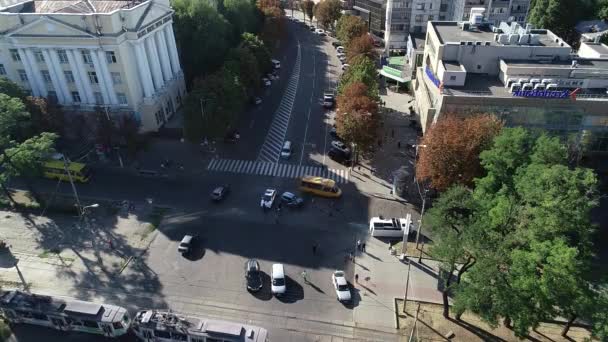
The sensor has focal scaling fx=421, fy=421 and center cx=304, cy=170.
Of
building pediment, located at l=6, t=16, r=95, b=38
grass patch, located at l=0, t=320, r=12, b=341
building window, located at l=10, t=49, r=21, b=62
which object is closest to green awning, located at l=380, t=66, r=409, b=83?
building pediment, located at l=6, t=16, r=95, b=38

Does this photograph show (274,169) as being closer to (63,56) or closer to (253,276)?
(253,276)

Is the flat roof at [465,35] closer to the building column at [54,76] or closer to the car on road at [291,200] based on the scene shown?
the car on road at [291,200]

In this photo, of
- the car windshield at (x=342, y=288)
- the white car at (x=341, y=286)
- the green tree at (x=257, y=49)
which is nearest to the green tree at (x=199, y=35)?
the green tree at (x=257, y=49)

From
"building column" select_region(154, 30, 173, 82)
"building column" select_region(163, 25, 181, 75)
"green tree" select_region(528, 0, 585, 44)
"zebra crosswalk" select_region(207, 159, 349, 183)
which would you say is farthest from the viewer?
"green tree" select_region(528, 0, 585, 44)

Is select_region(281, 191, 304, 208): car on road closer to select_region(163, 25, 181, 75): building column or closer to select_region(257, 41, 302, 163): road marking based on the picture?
select_region(257, 41, 302, 163): road marking

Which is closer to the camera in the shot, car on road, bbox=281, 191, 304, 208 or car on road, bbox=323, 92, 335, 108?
car on road, bbox=281, 191, 304, 208

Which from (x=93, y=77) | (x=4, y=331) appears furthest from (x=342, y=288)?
(x=93, y=77)
